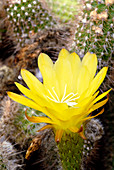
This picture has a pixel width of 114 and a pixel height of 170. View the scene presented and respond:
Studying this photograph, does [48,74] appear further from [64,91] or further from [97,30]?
[97,30]

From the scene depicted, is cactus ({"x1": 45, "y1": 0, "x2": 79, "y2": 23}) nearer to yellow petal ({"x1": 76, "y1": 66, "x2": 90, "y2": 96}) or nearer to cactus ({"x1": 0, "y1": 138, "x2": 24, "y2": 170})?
yellow petal ({"x1": 76, "y1": 66, "x2": 90, "y2": 96})

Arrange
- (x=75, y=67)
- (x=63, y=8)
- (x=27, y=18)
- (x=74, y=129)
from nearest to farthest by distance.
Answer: (x=74, y=129), (x=75, y=67), (x=27, y=18), (x=63, y=8)

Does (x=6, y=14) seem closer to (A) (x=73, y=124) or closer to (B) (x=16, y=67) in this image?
(B) (x=16, y=67)

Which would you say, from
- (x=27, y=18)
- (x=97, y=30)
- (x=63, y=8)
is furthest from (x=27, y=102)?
(x=63, y=8)

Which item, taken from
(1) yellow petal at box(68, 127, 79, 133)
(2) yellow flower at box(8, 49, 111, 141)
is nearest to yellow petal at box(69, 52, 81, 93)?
(2) yellow flower at box(8, 49, 111, 141)

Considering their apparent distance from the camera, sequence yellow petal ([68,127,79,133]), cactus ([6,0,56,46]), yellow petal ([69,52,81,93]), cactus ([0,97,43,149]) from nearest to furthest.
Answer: yellow petal ([68,127,79,133])
yellow petal ([69,52,81,93])
cactus ([0,97,43,149])
cactus ([6,0,56,46])
